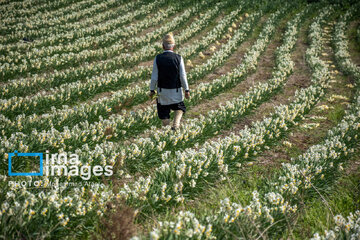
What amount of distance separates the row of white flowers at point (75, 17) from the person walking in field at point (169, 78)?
44.2ft

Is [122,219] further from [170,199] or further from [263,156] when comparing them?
[263,156]

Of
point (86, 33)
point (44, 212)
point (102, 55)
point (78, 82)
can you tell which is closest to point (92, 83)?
point (78, 82)

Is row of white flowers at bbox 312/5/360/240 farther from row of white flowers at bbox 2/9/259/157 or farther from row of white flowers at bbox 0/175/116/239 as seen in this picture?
row of white flowers at bbox 2/9/259/157

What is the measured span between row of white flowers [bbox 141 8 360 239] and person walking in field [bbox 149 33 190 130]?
9.25 feet

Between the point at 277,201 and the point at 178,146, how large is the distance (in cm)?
266

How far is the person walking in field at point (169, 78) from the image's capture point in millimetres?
5660

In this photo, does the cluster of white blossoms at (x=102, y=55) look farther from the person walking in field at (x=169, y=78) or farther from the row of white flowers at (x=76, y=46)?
the person walking in field at (x=169, y=78)

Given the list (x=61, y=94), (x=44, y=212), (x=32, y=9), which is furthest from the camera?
(x=32, y=9)

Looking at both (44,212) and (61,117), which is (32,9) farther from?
(44,212)

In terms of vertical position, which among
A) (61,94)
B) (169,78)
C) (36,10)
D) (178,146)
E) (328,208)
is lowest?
(328,208)

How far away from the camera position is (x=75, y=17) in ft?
68.0

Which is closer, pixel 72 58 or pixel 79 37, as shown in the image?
pixel 72 58

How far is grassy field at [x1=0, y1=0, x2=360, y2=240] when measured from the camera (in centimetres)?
324

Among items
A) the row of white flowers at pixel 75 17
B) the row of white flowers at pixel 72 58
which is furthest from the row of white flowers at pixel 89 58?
the row of white flowers at pixel 75 17
